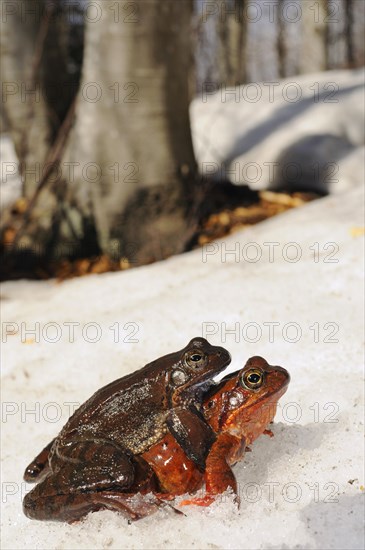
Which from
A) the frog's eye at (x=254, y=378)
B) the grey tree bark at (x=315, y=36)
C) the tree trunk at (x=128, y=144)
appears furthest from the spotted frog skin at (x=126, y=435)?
the grey tree bark at (x=315, y=36)

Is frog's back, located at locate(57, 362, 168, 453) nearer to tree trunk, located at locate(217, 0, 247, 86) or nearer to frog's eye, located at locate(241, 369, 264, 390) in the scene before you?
frog's eye, located at locate(241, 369, 264, 390)

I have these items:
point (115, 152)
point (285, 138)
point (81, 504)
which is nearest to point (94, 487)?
point (81, 504)

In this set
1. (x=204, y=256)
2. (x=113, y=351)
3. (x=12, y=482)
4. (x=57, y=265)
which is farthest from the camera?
(x=57, y=265)

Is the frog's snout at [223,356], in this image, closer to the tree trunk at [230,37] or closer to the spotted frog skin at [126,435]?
the spotted frog skin at [126,435]

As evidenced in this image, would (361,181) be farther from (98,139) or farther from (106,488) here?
(106,488)

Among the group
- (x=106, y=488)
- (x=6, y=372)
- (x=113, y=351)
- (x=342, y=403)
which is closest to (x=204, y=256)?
(x=113, y=351)

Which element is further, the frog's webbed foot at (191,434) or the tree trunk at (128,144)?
the tree trunk at (128,144)

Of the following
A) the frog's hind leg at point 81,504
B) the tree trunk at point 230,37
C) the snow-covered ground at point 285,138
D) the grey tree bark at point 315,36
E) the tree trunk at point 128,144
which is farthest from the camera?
the tree trunk at point 230,37

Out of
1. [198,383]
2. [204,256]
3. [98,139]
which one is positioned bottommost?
[204,256]
